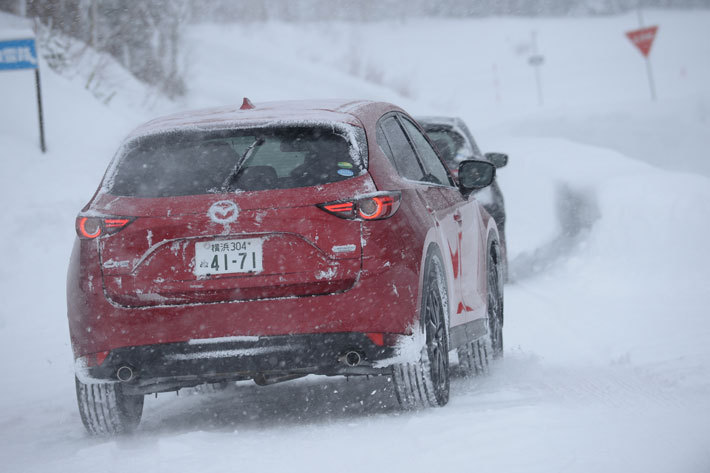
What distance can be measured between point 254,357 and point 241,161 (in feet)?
2.89

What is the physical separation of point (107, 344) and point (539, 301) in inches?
237

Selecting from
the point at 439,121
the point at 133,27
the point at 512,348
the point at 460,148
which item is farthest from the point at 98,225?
the point at 133,27

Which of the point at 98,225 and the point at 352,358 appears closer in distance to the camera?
the point at 352,358

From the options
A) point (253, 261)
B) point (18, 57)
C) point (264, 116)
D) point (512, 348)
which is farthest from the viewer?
point (18, 57)

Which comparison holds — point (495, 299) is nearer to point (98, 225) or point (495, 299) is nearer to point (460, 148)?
point (98, 225)

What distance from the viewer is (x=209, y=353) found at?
496 cm

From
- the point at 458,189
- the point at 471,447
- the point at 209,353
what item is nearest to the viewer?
the point at 471,447

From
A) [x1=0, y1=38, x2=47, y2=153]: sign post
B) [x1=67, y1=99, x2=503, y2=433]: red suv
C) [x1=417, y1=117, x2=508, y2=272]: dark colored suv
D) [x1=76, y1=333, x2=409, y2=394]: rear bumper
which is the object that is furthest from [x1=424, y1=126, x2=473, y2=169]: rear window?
[x1=0, y1=38, x2=47, y2=153]: sign post

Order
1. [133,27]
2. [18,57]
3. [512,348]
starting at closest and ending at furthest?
[512,348], [18,57], [133,27]

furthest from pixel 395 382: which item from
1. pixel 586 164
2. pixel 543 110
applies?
pixel 543 110

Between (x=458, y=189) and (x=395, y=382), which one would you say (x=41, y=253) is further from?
(x=395, y=382)

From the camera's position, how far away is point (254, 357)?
495 cm

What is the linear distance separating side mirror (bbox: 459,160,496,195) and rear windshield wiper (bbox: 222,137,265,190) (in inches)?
62.2

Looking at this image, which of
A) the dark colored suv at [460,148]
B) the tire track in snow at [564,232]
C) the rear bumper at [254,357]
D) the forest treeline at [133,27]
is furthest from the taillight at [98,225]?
the forest treeline at [133,27]
